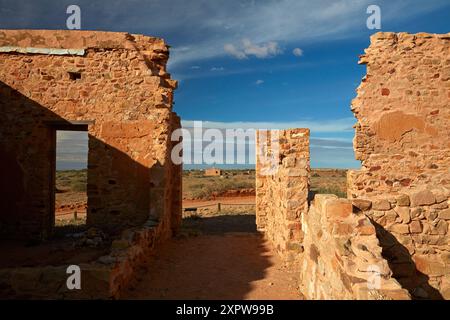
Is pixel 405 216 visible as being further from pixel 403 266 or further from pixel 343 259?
pixel 343 259

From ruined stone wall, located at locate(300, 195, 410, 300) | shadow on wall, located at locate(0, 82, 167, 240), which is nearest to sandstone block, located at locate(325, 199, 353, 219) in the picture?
ruined stone wall, located at locate(300, 195, 410, 300)

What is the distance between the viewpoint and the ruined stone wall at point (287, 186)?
621 cm

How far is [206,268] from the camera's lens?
6.35 metres

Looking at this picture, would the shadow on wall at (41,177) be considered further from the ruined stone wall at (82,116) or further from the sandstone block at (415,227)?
the sandstone block at (415,227)

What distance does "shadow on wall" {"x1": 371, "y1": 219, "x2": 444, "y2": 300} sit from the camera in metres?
4.43

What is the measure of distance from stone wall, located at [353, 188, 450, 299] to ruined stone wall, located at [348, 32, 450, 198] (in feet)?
13.5

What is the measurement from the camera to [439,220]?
4492 millimetres

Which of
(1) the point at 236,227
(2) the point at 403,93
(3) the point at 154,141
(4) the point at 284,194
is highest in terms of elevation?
(2) the point at 403,93

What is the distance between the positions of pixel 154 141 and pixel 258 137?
327 centimetres

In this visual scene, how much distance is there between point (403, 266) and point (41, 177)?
8.63 metres

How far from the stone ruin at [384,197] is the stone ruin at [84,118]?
3.65 metres

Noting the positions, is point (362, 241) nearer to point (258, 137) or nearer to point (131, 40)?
point (258, 137)

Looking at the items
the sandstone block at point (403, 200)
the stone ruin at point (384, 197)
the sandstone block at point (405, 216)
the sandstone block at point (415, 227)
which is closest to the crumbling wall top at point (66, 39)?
the stone ruin at point (384, 197)
